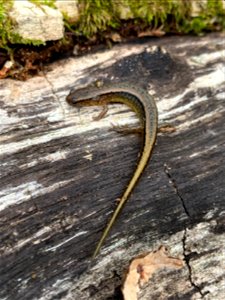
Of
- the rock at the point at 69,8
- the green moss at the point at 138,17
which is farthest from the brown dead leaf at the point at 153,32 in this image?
the rock at the point at 69,8

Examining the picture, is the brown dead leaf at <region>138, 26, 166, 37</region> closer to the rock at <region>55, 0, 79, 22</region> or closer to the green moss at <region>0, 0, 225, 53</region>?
the green moss at <region>0, 0, 225, 53</region>

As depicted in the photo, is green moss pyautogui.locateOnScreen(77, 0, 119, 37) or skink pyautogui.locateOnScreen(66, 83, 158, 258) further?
green moss pyautogui.locateOnScreen(77, 0, 119, 37)

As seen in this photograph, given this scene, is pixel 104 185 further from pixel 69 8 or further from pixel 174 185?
pixel 69 8

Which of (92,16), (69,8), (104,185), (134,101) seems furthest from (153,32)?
(104,185)

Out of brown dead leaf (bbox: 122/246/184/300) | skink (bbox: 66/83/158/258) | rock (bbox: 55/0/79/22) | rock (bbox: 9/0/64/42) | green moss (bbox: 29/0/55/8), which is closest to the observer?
brown dead leaf (bbox: 122/246/184/300)

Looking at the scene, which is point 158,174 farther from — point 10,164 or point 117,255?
point 10,164

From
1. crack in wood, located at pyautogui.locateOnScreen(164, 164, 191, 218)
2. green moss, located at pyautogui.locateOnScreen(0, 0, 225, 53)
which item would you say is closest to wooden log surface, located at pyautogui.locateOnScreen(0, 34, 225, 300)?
crack in wood, located at pyautogui.locateOnScreen(164, 164, 191, 218)

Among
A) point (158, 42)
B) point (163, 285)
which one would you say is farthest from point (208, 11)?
point (163, 285)
